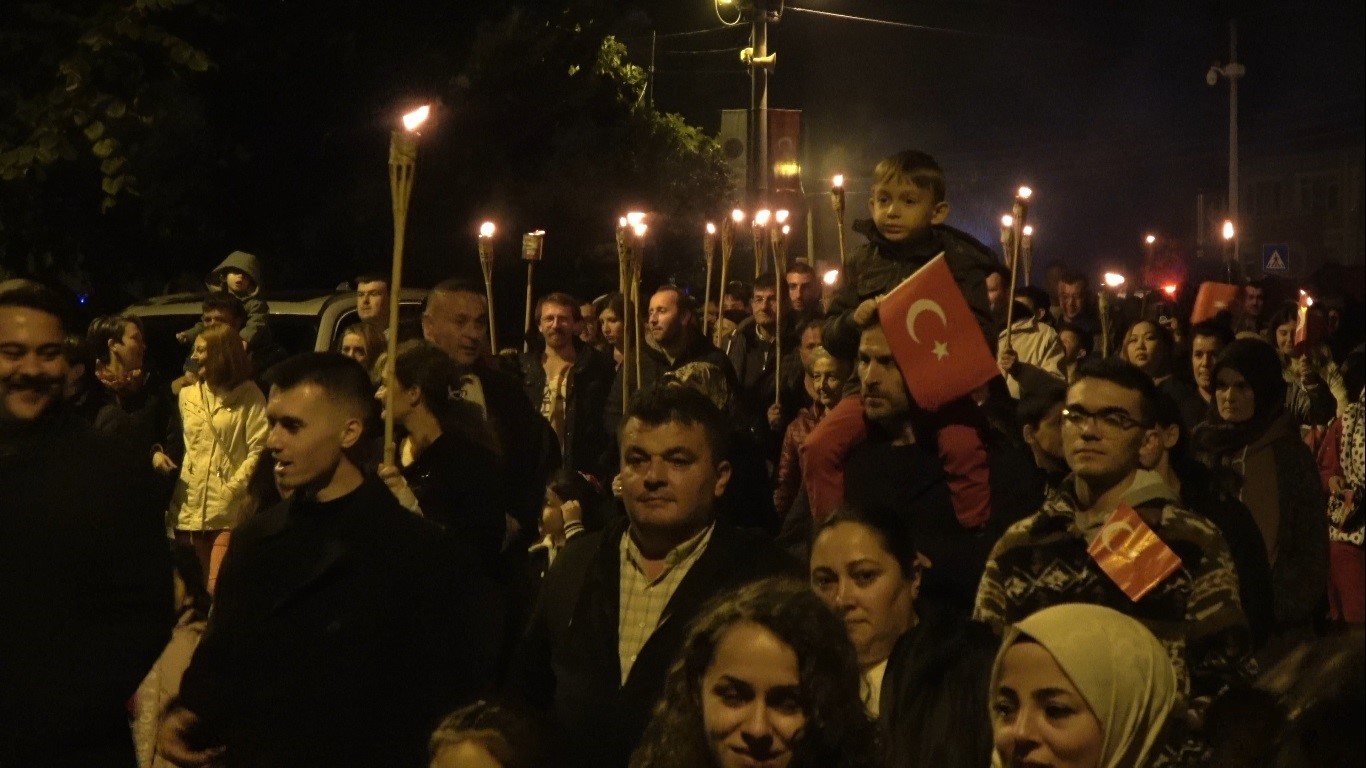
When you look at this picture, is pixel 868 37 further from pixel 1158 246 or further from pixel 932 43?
pixel 1158 246

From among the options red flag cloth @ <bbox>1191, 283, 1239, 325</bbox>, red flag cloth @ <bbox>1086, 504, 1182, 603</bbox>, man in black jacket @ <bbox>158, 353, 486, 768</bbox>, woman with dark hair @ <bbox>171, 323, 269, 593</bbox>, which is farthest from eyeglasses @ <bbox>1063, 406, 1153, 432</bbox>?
red flag cloth @ <bbox>1191, 283, 1239, 325</bbox>

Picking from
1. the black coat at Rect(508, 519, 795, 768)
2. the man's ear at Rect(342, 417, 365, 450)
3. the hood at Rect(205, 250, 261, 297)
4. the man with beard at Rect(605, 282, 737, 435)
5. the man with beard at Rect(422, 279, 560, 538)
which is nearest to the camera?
the black coat at Rect(508, 519, 795, 768)

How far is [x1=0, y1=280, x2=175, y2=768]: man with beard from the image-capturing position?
16.5 ft

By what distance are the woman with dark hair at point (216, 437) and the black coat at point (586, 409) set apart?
7.96 ft

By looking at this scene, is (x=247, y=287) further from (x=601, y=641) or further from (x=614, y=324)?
(x=601, y=641)

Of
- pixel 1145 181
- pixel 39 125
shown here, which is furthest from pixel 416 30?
pixel 1145 181

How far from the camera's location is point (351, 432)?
5625 mm

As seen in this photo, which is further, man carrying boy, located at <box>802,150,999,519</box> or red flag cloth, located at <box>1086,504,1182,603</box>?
man carrying boy, located at <box>802,150,999,519</box>

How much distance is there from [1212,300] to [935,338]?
8.47m

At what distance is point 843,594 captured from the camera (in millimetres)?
5141

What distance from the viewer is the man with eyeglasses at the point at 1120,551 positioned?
17.5 ft

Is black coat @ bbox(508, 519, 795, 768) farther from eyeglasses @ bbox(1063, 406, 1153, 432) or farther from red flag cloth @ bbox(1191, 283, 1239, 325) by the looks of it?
red flag cloth @ bbox(1191, 283, 1239, 325)

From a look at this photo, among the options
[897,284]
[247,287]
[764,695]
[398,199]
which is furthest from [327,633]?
[247,287]

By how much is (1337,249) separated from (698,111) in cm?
3232
